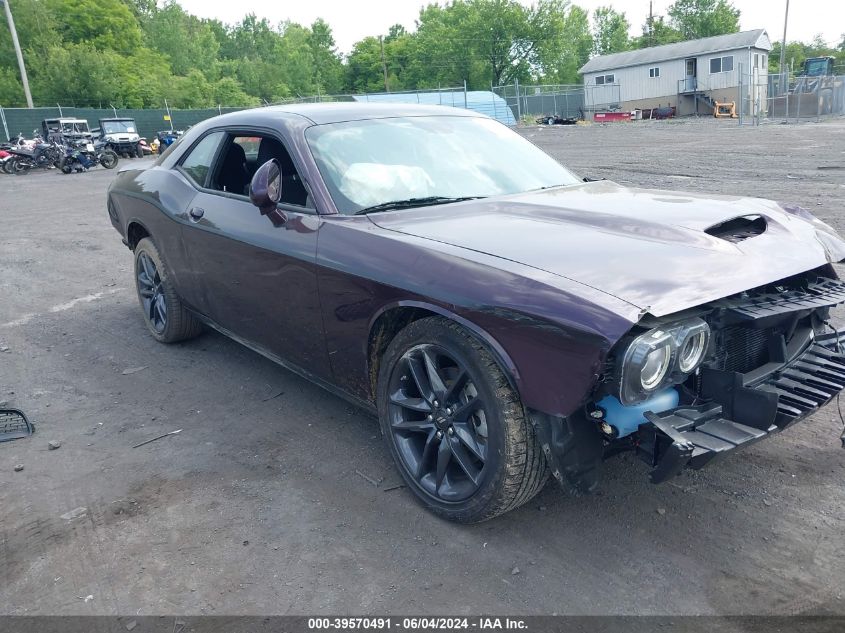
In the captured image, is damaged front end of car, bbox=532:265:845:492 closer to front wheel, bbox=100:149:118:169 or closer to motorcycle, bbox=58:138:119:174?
motorcycle, bbox=58:138:119:174

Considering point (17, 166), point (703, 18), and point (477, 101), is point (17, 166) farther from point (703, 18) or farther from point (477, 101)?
point (703, 18)

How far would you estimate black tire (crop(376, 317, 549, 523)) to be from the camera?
8.29ft

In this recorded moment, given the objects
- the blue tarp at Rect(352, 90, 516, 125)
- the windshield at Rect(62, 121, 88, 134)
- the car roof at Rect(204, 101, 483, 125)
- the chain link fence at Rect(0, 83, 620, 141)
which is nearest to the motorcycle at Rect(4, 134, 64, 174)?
the windshield at Rect(62, 121, 88, 134)

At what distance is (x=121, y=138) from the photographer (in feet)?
98.2

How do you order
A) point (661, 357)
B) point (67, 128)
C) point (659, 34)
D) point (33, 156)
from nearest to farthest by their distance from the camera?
point (661, 357) < point (33, 156) < point (67, 128) < point (659, 34)

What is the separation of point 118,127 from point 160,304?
3032cm

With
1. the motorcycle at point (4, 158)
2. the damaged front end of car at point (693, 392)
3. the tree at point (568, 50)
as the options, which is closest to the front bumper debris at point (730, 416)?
the damaged front end of car at point (693, 392)

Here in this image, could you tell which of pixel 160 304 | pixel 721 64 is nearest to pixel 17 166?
pixel 160 304

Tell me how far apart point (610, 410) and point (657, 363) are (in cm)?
23

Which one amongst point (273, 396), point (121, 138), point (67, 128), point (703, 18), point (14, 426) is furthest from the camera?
point (703, 18)

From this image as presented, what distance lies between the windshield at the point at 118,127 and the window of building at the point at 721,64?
113 feet

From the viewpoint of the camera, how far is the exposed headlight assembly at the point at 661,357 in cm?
223

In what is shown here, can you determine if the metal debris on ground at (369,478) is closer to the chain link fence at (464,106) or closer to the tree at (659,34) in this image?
the chain link fence at (464,106)

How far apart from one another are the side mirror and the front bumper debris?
2.01 meters
